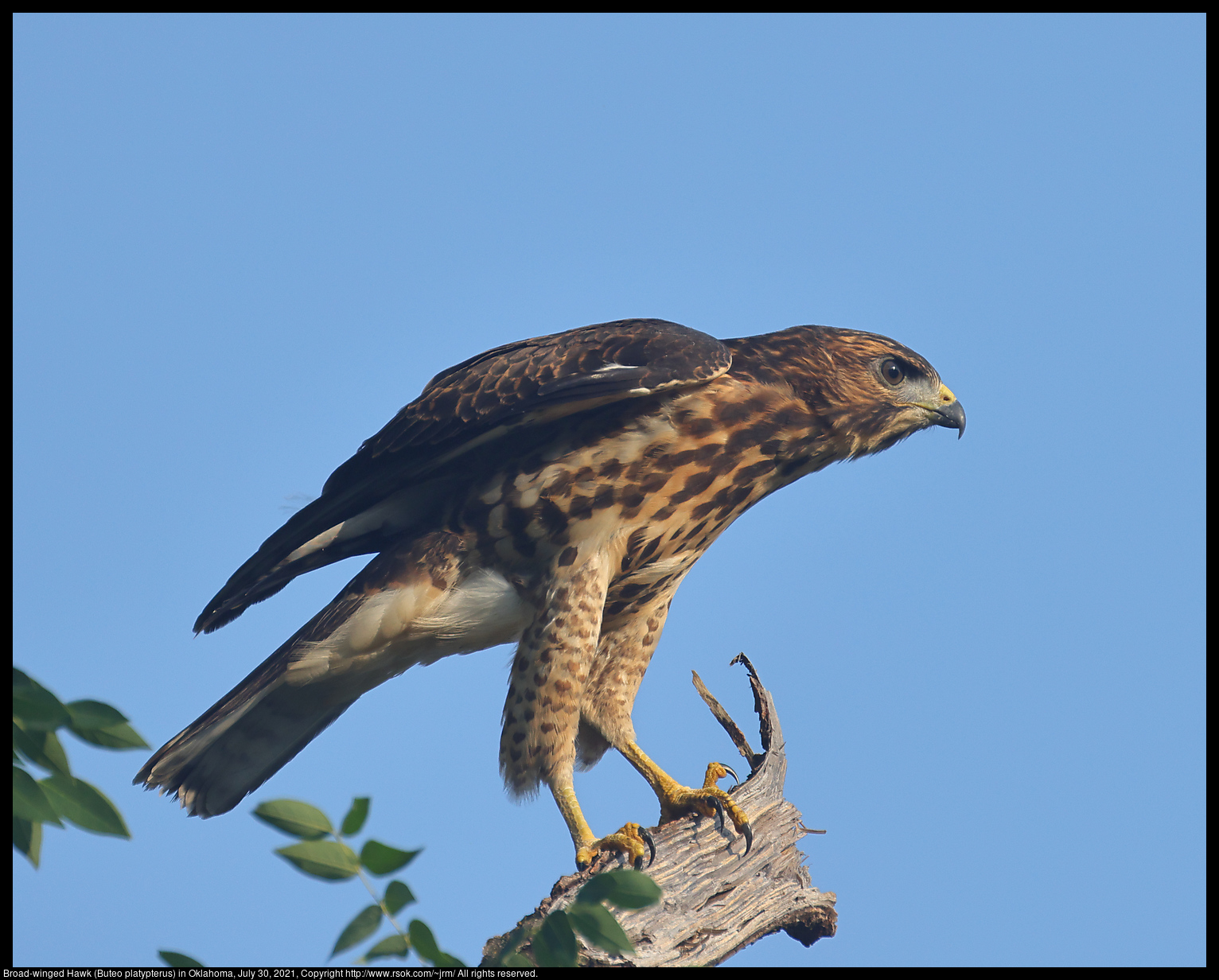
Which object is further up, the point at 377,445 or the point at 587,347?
the point at 587,347

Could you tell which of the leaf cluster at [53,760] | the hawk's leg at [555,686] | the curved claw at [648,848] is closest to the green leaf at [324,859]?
the leaf cluster at [53,760]

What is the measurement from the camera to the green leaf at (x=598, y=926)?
2.49 meters

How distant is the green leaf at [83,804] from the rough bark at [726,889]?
7.47 ft

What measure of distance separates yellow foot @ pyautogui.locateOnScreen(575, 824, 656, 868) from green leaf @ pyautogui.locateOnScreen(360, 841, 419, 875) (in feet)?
9.15

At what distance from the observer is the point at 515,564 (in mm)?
5852

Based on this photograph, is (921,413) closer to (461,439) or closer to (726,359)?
(726,359)

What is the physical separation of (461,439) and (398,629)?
1.05m

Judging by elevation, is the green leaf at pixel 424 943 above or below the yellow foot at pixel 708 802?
below

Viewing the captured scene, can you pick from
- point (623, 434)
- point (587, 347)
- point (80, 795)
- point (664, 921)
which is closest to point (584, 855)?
point (664, 921)

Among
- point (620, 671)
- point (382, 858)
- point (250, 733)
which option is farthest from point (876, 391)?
point (382, 858)

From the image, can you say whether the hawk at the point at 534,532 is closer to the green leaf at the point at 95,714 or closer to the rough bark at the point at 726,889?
the rough bark at the point at 726,889

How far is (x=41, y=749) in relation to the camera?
2.24 metres

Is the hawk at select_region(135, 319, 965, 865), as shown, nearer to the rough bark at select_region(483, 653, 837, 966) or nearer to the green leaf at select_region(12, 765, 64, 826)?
the rough bark at select_region(483, 653, 837, 966)

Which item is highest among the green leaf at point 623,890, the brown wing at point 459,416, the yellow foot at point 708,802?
the brown wing at point 459,416
